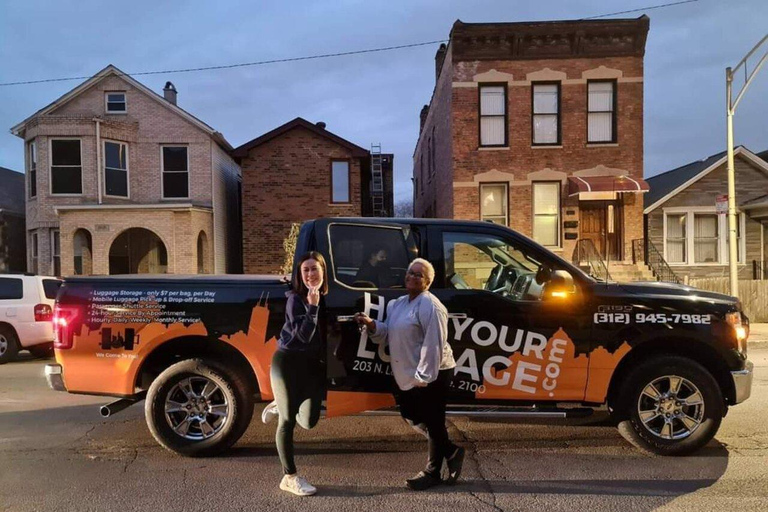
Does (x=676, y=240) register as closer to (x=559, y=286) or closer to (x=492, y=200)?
(x=492, y=200)

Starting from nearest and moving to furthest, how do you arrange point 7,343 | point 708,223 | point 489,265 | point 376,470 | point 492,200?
1. point 376,470
2. point 489,265
3. point 7,343
4. point 492,200
5. point 708,223

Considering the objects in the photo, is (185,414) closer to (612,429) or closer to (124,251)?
(612,429)

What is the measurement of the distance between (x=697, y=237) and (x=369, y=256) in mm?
17168

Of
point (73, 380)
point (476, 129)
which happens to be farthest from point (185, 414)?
point (476, 129)

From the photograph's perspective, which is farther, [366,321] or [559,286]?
[559,286]

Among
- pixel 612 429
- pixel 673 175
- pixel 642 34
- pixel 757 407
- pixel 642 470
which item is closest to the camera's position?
pixel 642 470

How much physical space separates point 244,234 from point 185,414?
1546 centimetres

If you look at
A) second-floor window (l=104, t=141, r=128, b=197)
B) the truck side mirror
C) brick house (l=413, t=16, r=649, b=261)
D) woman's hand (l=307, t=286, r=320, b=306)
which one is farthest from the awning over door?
second-floor window (l=104, t=141, r=128, b=197)

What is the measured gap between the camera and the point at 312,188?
1950 centimetres

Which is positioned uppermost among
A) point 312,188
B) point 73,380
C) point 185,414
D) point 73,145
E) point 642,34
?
point 642,34

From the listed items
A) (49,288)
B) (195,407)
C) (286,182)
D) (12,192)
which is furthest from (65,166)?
(195,407)

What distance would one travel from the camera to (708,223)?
59.4 feet

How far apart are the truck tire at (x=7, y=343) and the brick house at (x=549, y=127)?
39.9ft

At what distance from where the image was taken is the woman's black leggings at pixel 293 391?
143 inches
